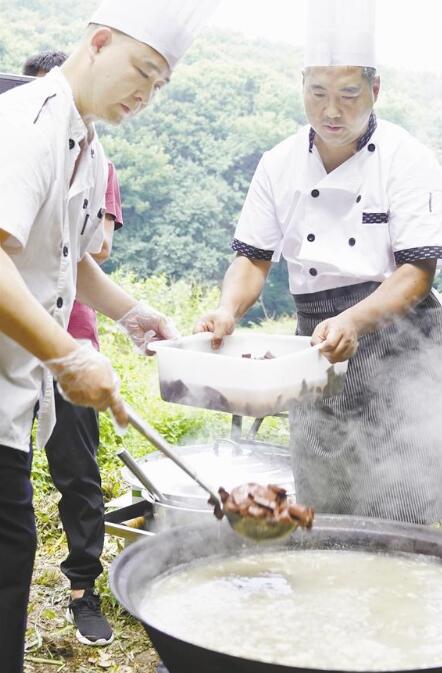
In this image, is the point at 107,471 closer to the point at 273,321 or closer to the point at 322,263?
the point at 322,263

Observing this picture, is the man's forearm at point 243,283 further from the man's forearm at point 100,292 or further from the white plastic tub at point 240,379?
the white plastic tub at point 240,379

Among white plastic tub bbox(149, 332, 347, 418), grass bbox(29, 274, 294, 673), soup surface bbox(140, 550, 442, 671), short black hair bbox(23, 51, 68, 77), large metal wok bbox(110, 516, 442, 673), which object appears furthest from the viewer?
short black hair bbox(23, 51, 68, 77)

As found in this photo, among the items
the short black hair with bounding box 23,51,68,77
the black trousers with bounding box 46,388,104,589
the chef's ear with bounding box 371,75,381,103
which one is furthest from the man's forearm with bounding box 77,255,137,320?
the short black hair with bounding box 23,51,68,77

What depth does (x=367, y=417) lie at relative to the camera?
114 inches

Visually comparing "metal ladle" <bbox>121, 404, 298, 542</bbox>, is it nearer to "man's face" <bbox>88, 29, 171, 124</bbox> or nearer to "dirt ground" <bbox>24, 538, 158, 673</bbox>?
"man's face" <bbox>88, 29, 171, 124</bbox>

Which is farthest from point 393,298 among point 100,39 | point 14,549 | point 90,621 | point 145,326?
point 90,621

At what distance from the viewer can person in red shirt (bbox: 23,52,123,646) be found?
3.17 m

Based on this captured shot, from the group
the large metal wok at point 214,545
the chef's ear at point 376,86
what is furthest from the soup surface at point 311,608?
the chef's ear at point 376,86

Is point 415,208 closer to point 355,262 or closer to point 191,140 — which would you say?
point 355,262

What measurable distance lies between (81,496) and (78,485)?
0.05 metres

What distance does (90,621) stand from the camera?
321 centimetres

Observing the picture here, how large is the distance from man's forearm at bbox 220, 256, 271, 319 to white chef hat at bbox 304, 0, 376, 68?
758mm

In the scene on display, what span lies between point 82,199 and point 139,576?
0.97m

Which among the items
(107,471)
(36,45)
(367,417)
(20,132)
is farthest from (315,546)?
(36,45)
